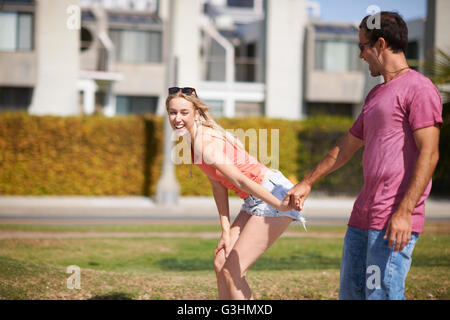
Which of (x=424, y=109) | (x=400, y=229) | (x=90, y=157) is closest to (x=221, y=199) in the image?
(x=400, y=229)

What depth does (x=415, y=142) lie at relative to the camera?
10.1 feet

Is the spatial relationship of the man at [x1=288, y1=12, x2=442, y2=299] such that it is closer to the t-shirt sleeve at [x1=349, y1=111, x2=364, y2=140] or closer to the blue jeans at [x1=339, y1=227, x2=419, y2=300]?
the blue jeans at [x1=339, y1=227, x2=419, y2=300]

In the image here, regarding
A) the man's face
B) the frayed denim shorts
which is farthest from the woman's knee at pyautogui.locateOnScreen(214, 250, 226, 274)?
the man's face

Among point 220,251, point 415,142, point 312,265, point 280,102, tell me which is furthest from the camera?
point 280,102

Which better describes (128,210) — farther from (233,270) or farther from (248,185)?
(248,185)

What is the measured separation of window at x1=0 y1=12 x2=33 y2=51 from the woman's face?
25.9 m

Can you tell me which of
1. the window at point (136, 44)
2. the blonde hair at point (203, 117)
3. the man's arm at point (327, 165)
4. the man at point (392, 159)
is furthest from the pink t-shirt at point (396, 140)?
the window at point (136, 44)

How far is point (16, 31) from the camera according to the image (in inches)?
1097

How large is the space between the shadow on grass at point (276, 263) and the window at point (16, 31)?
2276cm

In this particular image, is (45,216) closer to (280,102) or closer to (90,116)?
(90,116)

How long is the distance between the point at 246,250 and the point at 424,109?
59.6 inches

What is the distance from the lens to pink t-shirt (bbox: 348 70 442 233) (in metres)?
3.03
